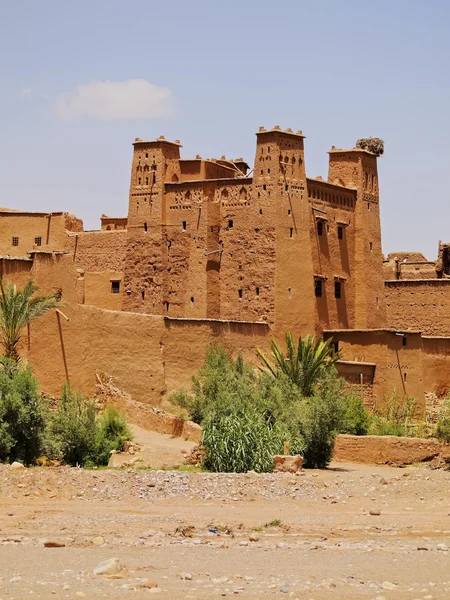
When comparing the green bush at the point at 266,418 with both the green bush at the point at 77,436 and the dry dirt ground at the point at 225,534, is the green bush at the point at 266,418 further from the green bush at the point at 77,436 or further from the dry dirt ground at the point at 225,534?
the green bush at the point at 77,436

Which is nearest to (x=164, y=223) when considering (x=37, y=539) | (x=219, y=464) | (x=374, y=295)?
(x=374, y=295)

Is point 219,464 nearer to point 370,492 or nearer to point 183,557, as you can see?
point 370,492

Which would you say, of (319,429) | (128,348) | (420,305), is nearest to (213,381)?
(128,348)

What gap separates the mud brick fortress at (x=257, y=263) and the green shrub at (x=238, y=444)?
32.1ft

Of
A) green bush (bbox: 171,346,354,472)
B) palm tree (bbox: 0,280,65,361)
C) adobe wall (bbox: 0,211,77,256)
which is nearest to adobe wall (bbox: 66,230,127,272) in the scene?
adobe wall (bbox: 0,211,77,256)

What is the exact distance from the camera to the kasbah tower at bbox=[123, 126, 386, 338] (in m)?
42.0

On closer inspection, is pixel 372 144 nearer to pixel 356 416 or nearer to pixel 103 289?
pixel 103 289

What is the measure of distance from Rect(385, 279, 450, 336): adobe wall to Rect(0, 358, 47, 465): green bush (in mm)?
20390

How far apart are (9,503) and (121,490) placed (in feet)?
6.58

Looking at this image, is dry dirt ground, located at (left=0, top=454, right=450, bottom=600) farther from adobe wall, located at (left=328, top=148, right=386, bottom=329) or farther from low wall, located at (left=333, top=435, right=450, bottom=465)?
adobe wall, located at (left=328, top=148, right=386, bottom=329)

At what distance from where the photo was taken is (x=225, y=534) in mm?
20719

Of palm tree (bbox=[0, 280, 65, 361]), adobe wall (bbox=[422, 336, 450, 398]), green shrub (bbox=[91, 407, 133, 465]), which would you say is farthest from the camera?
adobe wall (bbox=[422, 336, 450, 398])

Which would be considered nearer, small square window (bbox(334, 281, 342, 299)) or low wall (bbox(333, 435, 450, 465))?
low wall (bbox(333, 435, 450, 465))

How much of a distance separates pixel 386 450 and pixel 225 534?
11.2m
